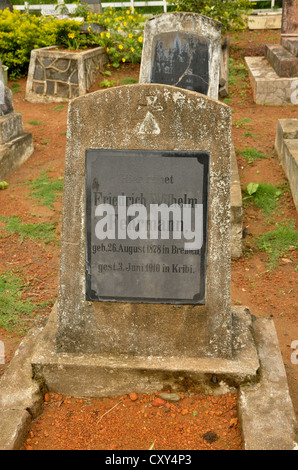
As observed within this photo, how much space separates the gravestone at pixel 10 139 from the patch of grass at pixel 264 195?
111 inches

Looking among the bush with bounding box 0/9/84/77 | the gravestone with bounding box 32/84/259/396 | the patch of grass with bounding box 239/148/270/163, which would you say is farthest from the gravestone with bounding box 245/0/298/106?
the gravestone with bounding box 32/84/259/396

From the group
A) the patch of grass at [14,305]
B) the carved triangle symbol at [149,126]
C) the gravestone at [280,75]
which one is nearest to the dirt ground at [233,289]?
the patch of grass at [14,305]

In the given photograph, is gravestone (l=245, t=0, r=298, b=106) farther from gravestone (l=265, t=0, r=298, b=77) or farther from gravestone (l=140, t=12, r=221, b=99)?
gravestone (l=140, t=12, r=221, b=99)

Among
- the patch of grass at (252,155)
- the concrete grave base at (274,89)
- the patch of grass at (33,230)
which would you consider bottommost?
the patch of grass at (33,230)

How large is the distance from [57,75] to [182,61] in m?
3.33

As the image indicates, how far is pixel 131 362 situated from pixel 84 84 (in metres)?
6.88

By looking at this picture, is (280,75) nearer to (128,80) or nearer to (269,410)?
(128,80)

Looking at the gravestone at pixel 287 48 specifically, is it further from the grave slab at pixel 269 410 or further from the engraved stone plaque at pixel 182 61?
the grave slab at pixel 269 410

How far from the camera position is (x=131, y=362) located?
274 centimetres

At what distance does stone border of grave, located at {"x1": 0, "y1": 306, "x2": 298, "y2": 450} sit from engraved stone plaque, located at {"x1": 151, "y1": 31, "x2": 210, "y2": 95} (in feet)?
12.5

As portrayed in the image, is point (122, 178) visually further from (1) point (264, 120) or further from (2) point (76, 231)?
(1) point (264, 120)

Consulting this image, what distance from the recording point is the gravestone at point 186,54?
20.3 feet

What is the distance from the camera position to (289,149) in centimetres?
559

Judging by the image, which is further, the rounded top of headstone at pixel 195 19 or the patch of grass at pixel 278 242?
the rounded top of headstone at pixel 195 19
